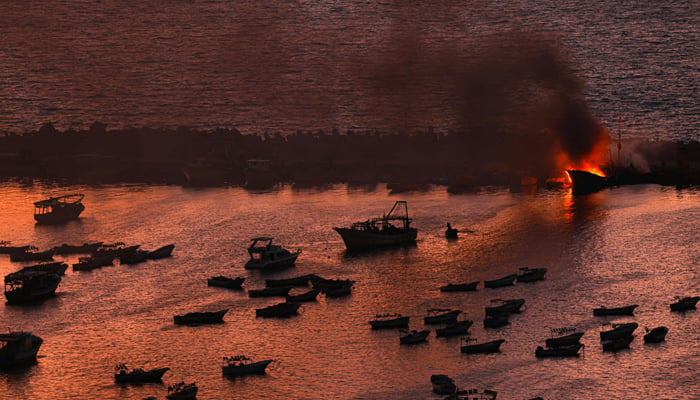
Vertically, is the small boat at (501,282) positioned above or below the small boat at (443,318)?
above

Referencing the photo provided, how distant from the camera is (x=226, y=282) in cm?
10544

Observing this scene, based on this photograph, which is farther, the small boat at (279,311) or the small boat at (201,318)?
the small boat at (279,311)

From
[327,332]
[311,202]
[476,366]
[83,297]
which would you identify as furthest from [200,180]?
[476,366]

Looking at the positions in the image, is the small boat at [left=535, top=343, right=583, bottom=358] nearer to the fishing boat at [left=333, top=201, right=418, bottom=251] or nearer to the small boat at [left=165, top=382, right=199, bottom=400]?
the small boat at [left=165, top=382, right=199, bottom=400]

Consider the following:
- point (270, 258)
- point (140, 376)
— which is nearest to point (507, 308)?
point (270, 258)

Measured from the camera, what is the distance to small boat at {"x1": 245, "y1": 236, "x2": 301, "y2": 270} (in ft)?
364

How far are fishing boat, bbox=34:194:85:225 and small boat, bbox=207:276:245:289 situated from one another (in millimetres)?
34403

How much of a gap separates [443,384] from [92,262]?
136 ft

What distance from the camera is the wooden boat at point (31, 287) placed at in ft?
337

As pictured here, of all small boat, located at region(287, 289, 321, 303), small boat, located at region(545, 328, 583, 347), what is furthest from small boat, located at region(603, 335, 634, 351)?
small boat, located at region(287, 289, 321, 303)

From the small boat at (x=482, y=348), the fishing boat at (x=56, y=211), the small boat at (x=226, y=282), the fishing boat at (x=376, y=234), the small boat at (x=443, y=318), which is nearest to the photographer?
the small boat at (x=482, y=348)

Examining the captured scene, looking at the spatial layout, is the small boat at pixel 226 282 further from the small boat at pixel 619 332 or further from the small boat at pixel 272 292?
the small boat at pixel 619 332

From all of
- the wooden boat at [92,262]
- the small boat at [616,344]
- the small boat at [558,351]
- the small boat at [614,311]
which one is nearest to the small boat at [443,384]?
the small boat at [558,351]

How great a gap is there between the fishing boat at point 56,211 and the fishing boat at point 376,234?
29.7 m
